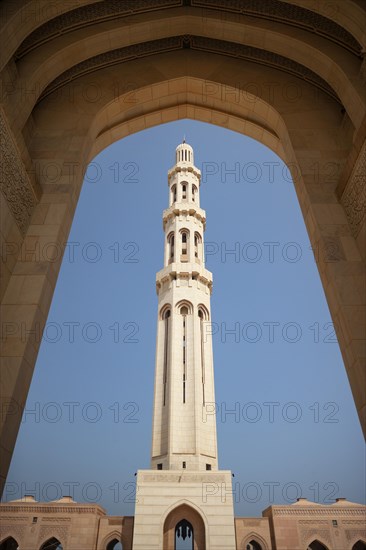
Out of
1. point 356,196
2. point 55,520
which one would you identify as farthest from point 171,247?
point 356,196

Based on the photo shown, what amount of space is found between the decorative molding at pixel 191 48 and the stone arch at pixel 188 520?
18878 millimetres

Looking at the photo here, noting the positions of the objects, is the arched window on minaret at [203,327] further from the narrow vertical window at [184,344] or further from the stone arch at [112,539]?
the stone arch at [112,539]

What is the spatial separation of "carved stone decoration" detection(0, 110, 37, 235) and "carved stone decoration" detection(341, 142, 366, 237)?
412 centimetres

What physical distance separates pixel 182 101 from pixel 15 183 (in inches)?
155

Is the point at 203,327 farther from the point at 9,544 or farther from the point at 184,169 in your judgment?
the point at 9,544

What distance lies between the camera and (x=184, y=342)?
1021 inches

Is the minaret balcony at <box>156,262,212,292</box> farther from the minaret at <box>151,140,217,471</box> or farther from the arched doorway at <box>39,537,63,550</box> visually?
the arched doorway at <box>39,537,63,550</box>

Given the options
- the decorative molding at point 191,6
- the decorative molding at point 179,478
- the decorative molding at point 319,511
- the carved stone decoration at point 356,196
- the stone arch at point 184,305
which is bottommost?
the carved stone decoration at point 356,196

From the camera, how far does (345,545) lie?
21.4 metres

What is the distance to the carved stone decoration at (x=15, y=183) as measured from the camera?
4758 millimetres

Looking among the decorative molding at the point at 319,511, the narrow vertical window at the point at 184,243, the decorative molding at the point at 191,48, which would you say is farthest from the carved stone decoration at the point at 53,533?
the decorative molding at the point at 191,48

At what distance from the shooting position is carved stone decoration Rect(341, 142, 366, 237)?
484 centimetres

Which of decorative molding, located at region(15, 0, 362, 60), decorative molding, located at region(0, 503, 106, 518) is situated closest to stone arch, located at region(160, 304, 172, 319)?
decorative molding, located at region(0, 503, 106, 518)

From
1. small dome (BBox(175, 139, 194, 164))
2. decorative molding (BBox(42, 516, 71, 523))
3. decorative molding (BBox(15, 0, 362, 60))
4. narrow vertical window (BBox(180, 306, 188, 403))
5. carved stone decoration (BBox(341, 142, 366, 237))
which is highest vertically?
small dome (BBox(175, 139, 194, 164))
